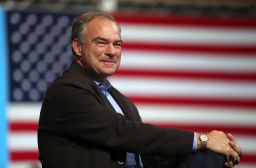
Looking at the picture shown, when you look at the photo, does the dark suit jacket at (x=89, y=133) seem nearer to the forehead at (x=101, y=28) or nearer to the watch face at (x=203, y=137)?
the watch face at (x=203, y=137)

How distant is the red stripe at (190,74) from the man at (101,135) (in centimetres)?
254

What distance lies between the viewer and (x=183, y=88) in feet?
15.9

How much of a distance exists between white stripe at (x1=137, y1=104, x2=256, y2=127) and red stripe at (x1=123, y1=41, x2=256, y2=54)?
41 centimetres

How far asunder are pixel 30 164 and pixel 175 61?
1260 millimetres

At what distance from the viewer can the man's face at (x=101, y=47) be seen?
218 cm

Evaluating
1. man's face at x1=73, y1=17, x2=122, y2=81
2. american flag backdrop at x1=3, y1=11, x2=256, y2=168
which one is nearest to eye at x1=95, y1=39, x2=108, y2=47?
man's face at x1=73, y1=17, x2=122, y2=81

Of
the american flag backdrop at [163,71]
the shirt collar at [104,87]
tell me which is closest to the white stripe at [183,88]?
the american flag backdrop at [163,71]

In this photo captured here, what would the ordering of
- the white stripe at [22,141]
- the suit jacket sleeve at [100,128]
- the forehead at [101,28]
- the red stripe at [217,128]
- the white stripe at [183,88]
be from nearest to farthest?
the suit jacket sleeve at [100,128] < the forehead at [101,28] < the white stripe at [22,141] < the white stripe at [183,88] < the red stripe at [217,128]

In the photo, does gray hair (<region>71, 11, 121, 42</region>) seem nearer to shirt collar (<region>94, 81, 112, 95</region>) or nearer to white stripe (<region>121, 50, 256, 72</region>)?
shirt collar (<region>94, 81, 112, 95</region>)

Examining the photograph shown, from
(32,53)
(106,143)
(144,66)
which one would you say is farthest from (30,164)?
(106,143)

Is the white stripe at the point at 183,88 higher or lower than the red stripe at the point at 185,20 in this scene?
lower

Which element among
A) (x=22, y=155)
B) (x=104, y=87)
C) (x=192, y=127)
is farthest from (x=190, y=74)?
(x=104, y=87)

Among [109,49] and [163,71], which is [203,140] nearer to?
[109,49]

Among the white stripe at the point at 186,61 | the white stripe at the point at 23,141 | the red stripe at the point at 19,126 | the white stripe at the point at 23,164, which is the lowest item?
the white stripe at the point at 23,164
